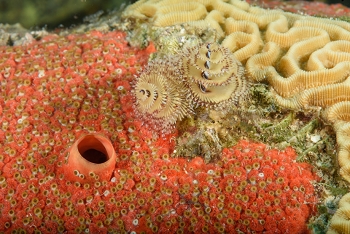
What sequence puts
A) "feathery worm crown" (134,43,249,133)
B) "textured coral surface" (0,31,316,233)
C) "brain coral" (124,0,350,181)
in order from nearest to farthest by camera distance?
"textured coral surface" (0,31,316,233) → "feathery worm crown" (134,43,249,133) → "brain coral" (124,0,350,181)

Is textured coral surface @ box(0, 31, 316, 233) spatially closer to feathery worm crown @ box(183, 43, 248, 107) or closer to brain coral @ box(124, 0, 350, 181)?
feathery worm crown @ box(183, 43, 248, 107)

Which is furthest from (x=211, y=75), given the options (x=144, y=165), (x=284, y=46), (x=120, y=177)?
(x=284, y=46)

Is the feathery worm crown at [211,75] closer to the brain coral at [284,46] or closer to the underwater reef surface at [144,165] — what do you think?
the underwater reef surface at [144,165]

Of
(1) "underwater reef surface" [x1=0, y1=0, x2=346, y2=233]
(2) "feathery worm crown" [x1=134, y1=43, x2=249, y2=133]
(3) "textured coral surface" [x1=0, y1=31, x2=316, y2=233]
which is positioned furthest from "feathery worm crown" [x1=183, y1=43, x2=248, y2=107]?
(3) "textured coral surface" [x1=0, y1=31, x2=316, y2=233]

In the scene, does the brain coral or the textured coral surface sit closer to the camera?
the textured coral surface

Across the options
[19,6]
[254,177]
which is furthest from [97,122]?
[19,6]

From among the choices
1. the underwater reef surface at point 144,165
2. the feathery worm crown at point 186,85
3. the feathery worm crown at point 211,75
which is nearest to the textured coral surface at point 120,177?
the underwater reef surface at point 144,165

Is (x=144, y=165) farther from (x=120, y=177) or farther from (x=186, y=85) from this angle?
(x=186, y=85)
